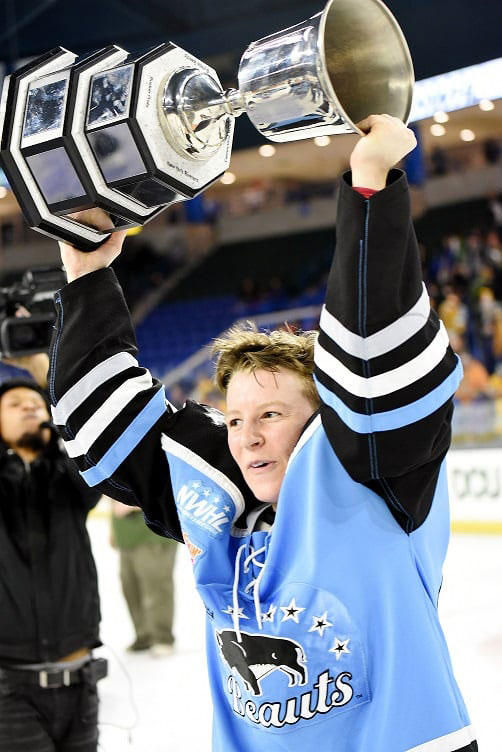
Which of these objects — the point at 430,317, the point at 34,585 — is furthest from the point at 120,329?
the point at 34,585

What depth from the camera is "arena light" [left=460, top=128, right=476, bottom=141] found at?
11.8 metres

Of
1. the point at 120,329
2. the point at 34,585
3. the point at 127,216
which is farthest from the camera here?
the point at 34,585

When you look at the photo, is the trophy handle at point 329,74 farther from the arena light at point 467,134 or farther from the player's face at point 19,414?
the arena light at point 467,134

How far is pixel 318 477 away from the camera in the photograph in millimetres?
1040

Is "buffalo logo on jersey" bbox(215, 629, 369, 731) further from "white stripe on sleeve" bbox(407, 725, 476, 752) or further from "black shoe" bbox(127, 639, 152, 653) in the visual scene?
"black shoe" bbox(127, 639, 152, 653)

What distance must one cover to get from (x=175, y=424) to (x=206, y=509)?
6.1 inches

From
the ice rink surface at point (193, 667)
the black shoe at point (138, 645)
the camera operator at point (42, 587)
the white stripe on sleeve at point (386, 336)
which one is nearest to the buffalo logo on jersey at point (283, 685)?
the white stripe on sleeve at point (386, 336)

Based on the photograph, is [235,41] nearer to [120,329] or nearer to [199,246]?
[199,246]

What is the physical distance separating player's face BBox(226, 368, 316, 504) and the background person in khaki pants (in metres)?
3.77

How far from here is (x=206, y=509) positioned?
1.21m

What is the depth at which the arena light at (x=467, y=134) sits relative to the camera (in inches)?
466

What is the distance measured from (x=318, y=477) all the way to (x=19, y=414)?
170cm

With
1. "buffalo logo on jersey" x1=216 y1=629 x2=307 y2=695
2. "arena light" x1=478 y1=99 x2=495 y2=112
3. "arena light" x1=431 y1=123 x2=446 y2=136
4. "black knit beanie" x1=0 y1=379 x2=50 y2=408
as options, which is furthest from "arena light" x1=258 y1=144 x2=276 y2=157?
"buffalo logo on jersey" x1=216 y1=629 x2=307 y2=695

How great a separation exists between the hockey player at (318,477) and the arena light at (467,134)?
11323 millimetres
